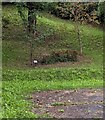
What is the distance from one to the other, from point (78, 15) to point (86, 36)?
2.83 m

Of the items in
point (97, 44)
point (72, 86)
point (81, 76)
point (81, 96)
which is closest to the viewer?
point (81, 96)

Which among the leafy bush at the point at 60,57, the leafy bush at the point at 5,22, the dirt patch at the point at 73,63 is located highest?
the leafy bush at the point at 5,22

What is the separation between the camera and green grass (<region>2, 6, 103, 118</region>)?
12.1m

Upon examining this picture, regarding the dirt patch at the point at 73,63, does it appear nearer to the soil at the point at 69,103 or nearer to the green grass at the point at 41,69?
the green grass at the point at 41,69

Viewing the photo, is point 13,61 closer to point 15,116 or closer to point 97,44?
point 97,44

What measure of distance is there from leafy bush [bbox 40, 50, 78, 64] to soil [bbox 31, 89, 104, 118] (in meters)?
3.84

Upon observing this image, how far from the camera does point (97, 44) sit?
20.0m

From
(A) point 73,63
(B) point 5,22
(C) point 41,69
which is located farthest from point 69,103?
(B) point 5,22

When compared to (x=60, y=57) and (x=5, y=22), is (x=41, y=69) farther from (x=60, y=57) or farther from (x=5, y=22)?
(x=5, y=22)

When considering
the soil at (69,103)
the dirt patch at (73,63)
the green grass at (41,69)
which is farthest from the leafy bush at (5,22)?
the soil at (69,103)

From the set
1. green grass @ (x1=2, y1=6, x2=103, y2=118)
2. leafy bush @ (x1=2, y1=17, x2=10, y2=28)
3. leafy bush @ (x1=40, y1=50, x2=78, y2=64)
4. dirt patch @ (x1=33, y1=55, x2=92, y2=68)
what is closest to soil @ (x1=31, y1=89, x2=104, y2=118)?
green grass @ (x1=2, y1=6, x2=103, y2=118)

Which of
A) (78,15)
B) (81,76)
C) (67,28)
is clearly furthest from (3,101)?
(67,28)

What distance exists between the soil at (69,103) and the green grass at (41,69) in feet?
1.26

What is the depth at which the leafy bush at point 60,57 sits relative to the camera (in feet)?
54.7
